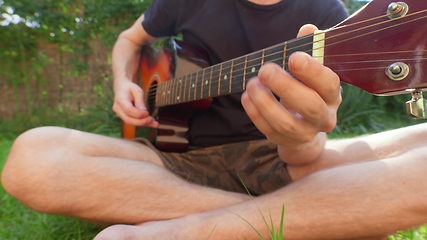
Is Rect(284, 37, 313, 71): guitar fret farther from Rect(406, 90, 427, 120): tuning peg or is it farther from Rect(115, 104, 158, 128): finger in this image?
Rect(115, 104, 158, 128): finger

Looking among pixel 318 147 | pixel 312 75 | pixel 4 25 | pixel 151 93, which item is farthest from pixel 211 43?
pixel 4 25

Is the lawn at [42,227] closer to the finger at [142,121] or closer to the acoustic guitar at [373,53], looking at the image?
the finger at [142,121]

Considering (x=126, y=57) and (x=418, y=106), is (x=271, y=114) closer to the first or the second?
(x=418, y=106)

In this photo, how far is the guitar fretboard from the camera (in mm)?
793

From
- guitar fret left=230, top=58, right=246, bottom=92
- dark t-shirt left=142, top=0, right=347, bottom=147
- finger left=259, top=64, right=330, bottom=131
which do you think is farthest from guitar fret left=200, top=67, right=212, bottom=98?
finger left=259, top=64, right=330, bottom=131

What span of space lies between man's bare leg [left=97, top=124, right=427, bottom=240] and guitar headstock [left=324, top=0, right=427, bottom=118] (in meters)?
0.28

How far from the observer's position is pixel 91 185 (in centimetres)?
105

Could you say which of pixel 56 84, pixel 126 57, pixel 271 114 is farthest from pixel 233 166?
pixel 56 84

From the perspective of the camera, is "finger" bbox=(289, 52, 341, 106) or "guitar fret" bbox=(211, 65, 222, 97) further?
"guitar fret" bbox=(211, 65, 222, 97)

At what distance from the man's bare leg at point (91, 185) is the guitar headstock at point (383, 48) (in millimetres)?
553

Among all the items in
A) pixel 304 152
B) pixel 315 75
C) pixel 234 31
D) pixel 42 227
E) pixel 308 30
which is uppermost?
pixel 234 31

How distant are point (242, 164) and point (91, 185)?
465 millimetres

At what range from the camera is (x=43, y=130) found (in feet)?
3.77

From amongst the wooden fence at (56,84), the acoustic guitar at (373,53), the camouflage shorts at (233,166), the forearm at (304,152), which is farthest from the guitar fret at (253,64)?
the wooden fence at (56,84)
